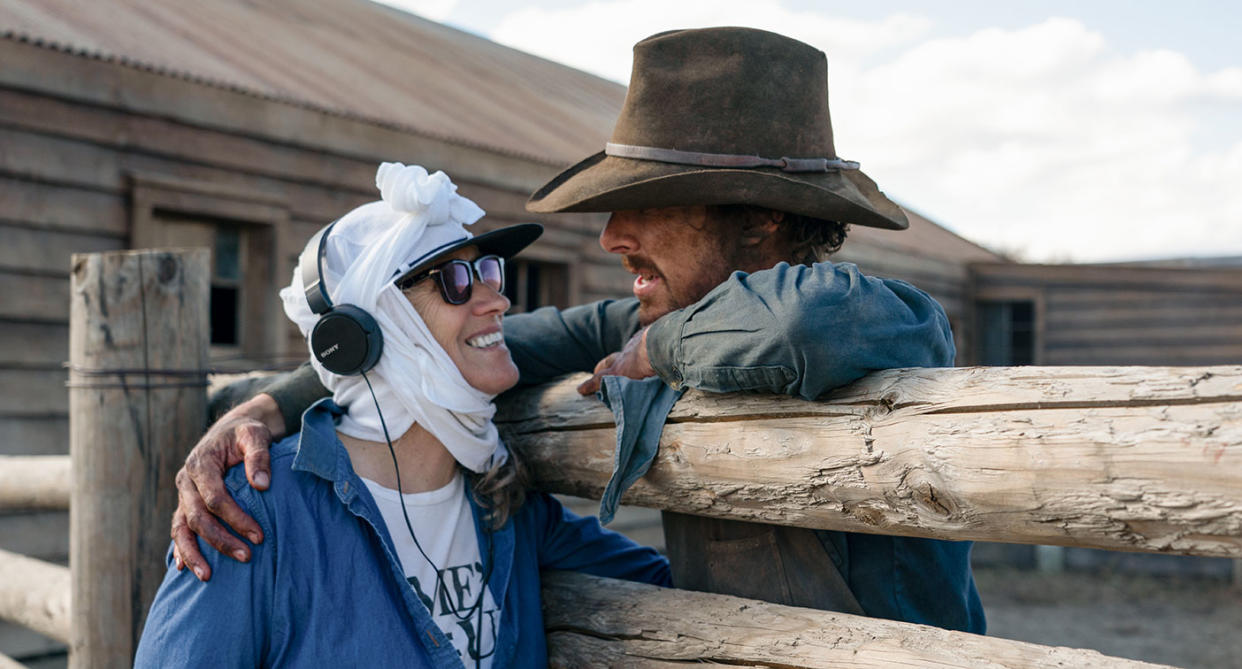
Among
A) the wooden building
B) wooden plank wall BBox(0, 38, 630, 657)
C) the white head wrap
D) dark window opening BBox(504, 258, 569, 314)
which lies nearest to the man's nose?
the white head wrap

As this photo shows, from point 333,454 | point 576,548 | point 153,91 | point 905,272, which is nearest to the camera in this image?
point 333,454

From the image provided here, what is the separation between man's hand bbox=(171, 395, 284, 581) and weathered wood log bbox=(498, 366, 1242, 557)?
0.73 m

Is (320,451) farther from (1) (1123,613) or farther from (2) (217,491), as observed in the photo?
(1) (1123,613)

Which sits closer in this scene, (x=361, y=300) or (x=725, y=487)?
(x=725, y=487)

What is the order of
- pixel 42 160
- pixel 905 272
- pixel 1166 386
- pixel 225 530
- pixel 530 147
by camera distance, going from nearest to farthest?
1. pixel 1166 386
2. pixel 225 530
3. pixel 42 160
4. pixel 530 147
5. pixel 905 272

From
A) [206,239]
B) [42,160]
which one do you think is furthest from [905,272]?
[42,160]

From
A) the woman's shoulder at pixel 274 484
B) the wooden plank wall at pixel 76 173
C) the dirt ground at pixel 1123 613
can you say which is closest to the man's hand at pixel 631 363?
the woman's shoulder at pixel 274 484

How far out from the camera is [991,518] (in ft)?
4.87

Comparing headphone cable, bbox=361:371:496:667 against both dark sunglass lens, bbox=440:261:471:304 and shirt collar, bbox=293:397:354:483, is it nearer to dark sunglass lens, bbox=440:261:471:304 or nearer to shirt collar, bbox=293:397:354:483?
shirt collar, bbox=293:397:354:483

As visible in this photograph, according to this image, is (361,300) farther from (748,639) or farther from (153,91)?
(153,91)

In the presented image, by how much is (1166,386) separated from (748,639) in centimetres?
84

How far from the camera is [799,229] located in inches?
90.7

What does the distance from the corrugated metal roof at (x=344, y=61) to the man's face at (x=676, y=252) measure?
457 cm

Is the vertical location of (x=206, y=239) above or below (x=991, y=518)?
above
